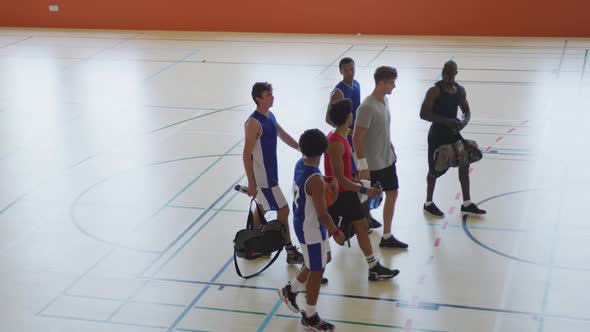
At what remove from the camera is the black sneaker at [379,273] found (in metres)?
6.88

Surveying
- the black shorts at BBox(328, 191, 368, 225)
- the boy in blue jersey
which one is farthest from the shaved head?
the boy in blue jersey

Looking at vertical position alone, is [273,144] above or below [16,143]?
above

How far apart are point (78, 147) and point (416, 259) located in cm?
560

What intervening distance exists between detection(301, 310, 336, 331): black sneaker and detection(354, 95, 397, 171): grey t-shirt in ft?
5.41

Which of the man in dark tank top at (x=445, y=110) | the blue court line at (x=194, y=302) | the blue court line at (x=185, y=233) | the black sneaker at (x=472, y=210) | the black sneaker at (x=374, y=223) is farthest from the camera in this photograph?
the black sneaker at (x=472, y=210)

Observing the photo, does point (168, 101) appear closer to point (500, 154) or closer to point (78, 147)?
point (78, 147)

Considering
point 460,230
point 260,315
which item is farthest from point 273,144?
point 460,230

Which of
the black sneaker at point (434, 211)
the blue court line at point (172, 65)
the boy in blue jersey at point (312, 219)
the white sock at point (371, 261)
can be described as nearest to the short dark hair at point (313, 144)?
the boy in blue jersey at point (312, 219)

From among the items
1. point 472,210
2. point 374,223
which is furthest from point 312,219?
point 472,210

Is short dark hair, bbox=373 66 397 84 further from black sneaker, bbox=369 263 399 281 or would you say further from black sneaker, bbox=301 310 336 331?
black sneaker, bbox=301 310 336 331

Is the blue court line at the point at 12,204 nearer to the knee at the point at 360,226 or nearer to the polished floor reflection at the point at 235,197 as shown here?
the polished floor reflection at the point at 235,197

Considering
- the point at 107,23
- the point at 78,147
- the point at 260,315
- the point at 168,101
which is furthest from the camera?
the point at 107,23

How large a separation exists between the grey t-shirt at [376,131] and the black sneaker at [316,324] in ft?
5.41

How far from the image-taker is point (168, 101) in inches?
523
